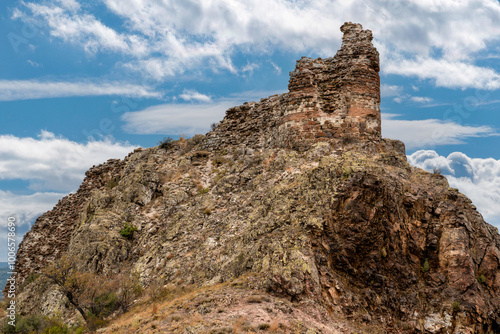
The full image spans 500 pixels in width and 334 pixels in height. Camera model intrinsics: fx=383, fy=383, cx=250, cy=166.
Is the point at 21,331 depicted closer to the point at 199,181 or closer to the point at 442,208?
the point at 199,181

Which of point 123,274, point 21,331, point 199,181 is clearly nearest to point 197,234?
point 123,274

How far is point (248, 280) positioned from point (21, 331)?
10.7 m

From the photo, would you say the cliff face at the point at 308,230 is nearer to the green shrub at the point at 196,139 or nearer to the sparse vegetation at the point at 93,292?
the sparse vegetation at the point at 93,292

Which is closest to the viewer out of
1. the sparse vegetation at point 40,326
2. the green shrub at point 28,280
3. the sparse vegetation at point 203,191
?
the sparse vegetation at point 40,326

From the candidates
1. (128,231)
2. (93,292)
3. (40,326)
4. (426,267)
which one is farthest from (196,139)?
(426,267)

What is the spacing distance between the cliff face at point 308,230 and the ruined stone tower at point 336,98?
2.5 inches

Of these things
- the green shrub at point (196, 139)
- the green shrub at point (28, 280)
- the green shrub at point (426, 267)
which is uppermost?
the green shrub at point (196, 139)

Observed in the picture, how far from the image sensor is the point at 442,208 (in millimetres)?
14016

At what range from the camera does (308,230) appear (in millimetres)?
12711

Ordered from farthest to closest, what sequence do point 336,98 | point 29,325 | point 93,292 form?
point 336,98 < point 29,325 < point 93,292

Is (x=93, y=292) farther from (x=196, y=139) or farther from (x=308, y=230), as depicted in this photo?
(x=196, y=139)

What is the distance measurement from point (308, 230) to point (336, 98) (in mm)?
7743

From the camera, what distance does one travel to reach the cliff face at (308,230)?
11508 millimetres

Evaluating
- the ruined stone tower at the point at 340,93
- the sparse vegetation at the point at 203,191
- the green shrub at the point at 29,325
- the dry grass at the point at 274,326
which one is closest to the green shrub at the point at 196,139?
the sparse vegetation at the point at 203,191
